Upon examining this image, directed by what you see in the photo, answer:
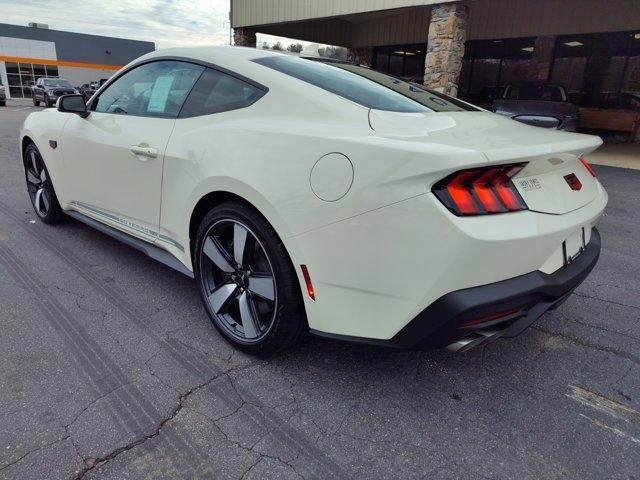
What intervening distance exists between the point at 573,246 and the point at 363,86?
4.35ft

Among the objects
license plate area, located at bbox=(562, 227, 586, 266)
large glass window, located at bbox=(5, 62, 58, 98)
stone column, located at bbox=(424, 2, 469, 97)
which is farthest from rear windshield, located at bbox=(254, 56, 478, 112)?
large glass window, located at bbox=(5, 62, 58, 98)

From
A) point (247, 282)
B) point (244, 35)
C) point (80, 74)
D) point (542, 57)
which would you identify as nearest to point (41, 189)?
point (247, 282)

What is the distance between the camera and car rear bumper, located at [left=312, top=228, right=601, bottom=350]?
1728 millimetres

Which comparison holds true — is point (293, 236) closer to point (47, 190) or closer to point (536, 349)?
point (536, 349)

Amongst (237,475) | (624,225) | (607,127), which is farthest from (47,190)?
(607,127)

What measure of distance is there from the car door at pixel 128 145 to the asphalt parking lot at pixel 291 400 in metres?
0.63

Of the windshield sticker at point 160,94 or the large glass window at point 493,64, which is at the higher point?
the large glass window at point 493,64

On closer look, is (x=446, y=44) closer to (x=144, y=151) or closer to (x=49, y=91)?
(x=144, y=151)

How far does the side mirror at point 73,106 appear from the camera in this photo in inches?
138

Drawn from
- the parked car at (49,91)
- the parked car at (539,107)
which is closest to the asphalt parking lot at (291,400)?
the parked car at (539,107)

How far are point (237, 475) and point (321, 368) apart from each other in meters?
0.77

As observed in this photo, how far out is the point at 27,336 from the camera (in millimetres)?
2643

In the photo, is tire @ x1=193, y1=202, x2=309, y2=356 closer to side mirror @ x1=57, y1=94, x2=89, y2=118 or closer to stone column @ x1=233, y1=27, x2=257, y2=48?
side mirror @ x1=57, y1=94, x2=89, y2=118

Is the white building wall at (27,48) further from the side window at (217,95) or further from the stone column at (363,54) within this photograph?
the side window at (217,95)
